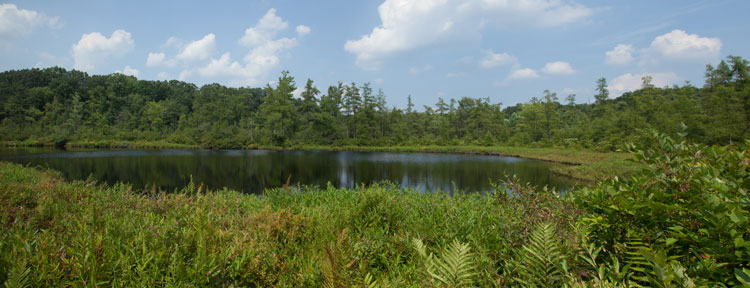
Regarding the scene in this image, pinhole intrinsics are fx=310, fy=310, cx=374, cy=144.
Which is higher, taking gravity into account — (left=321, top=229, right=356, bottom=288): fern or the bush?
the bush

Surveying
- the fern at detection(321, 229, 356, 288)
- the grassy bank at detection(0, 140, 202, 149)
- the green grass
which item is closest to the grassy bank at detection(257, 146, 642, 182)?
the green grass

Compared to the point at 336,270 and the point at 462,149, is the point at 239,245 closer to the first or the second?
the point at 336,270

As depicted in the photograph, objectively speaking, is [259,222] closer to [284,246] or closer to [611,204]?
[284,246]

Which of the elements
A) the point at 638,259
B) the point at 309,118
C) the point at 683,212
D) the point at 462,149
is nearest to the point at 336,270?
the point at 638,259

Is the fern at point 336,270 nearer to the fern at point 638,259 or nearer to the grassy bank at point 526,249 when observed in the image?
the grassy bank at point 526,249

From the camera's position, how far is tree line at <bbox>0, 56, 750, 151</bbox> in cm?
3947

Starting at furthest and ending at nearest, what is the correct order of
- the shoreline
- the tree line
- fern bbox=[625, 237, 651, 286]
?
the tree line < the shoreline < fern bbox=[625, 237, 651, 286]

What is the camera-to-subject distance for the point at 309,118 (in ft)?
166

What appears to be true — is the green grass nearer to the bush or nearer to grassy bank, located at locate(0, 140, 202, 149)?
→ the bush

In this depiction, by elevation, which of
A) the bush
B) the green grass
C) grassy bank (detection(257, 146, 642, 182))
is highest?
the bush

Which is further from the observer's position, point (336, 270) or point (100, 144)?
point (100, 144)

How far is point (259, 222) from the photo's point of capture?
3391 mm

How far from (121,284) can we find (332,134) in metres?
48.7

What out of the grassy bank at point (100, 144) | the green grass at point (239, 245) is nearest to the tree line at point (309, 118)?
the grassy bank at point (100, 144)
